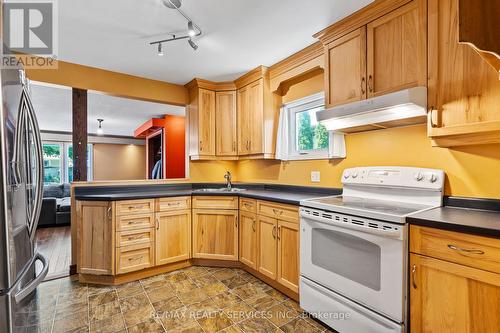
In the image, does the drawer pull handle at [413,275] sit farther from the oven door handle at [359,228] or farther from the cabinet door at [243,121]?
the cabinet door at [243,121]

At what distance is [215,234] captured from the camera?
2.93 meters

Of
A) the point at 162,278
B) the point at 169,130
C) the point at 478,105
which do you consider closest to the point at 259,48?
the point at 478,105

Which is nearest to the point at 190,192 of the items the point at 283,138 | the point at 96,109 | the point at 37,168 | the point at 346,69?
the point at 283,138

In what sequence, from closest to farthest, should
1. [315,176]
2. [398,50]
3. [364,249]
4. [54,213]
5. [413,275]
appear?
1. [413,275]
2. [364,249]
3. [398,50]
4. [315,176]
5. [54,213]

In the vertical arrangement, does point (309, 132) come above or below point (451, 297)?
above

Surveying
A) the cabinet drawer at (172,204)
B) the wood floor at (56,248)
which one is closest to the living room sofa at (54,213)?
the wood floor at (56,248)

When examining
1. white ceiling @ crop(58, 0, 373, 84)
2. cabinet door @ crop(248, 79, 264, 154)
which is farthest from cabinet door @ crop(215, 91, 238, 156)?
white ceiling @ crop(58, 0, 373, 84)

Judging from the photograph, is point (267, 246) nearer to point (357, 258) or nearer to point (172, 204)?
point (357, 258)

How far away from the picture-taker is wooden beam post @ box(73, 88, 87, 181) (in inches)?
111

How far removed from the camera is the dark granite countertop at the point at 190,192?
8.00 ft

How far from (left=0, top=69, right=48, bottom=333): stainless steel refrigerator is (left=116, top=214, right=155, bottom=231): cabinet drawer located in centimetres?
120

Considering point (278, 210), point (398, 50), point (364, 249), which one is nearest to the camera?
point (364, 249)

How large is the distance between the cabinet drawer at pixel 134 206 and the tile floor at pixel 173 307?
2.47 ft

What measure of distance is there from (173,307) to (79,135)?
2186 mm
